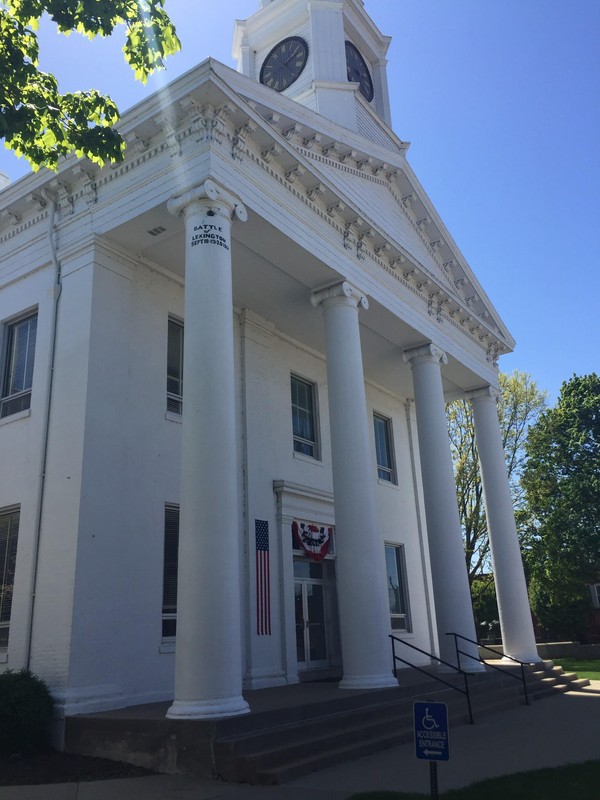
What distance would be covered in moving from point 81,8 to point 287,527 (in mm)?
10944

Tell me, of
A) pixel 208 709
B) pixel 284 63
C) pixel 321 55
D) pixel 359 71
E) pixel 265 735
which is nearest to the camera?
pixel 265 735

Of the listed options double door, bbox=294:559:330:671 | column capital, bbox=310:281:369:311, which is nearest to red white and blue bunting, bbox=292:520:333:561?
double door, bbox=294:559:330:671

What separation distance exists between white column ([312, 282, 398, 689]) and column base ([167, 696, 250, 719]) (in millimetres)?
3577

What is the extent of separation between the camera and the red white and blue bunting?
1570cm

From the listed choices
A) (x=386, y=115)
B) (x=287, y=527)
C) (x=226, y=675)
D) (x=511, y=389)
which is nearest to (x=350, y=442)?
(x=287, y=527)

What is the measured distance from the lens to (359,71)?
2183 cm

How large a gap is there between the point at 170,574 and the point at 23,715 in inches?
139

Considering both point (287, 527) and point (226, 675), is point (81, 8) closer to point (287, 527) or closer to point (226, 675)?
point (226, 675)

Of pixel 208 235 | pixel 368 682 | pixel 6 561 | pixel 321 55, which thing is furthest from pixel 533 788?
pixel 321 55

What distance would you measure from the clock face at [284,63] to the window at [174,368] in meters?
9.98

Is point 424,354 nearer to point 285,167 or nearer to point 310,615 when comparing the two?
point 285,167

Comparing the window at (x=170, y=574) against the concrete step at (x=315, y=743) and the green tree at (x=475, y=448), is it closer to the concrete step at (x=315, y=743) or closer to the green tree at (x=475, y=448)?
the concrete step at (x=315, y=743)

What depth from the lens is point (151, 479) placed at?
1230 centimetres

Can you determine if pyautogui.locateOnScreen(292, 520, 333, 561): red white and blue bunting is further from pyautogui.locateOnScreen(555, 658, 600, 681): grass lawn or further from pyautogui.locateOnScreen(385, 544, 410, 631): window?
pyautogui.locateOnScreen(555, 658, 600, 681): grass lawn
